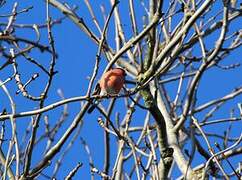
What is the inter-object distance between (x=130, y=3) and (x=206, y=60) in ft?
3.03

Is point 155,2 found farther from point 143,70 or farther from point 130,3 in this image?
point 143,70

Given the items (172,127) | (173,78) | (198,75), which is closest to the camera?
(198,75)

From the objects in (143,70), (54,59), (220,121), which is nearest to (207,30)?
(220,121)

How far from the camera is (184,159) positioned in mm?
3574

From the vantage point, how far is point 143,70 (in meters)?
3.50

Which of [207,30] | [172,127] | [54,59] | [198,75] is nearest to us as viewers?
[54,59]

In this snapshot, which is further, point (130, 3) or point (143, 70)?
point (130, 3)

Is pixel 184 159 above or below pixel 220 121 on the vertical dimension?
below

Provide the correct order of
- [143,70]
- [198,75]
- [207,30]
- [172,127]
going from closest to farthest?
1. [198,75]
2. [143,70]
3. [172,127]
4. [207,30]

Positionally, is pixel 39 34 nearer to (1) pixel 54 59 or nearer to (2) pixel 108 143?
(2) pixel 108 143

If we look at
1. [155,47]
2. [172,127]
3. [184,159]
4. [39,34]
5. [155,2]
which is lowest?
[184,159]

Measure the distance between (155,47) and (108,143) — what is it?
2.24 ft

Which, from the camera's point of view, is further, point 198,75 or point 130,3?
point 130,3

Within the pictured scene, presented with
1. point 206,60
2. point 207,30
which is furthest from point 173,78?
point 206,60
